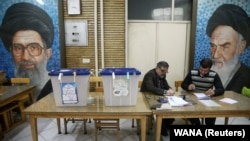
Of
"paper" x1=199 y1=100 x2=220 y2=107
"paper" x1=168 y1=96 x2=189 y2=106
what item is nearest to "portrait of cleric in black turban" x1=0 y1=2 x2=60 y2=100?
"paper" x1=168 y1=96 x2=189 y2=106

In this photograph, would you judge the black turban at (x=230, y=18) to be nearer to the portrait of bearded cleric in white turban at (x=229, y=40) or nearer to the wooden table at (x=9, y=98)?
the portrait of bearded cleric in white turban at (x=229, y=40)

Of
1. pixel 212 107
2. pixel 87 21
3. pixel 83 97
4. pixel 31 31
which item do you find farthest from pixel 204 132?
pixel 31 31

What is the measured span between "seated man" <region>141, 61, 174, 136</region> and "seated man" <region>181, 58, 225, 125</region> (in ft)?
1.32

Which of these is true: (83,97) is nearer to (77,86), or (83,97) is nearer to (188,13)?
(77,86)

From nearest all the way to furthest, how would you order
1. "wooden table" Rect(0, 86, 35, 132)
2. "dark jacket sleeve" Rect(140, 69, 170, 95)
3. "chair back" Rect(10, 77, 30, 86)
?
"dark jacket sleeve" Rect(140, 69, 170, 95) → "wooden table" Rect(0, 86, 35, 132) → "chair back" Rect(10, 77, 30, 86)

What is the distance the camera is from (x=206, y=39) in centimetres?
393

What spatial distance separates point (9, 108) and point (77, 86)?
1888mm

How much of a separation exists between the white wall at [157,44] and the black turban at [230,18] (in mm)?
499

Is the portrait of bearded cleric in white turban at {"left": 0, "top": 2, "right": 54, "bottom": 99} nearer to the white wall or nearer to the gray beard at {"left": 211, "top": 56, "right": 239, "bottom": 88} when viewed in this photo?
the white wall

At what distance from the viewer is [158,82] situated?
2852 mm

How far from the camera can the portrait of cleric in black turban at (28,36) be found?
3852 millimetres

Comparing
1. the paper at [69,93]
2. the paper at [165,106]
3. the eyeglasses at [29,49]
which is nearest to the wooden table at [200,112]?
the paper at [165,106]

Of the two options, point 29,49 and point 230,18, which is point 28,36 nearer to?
point 29,49

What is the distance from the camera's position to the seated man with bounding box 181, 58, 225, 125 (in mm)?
2787
